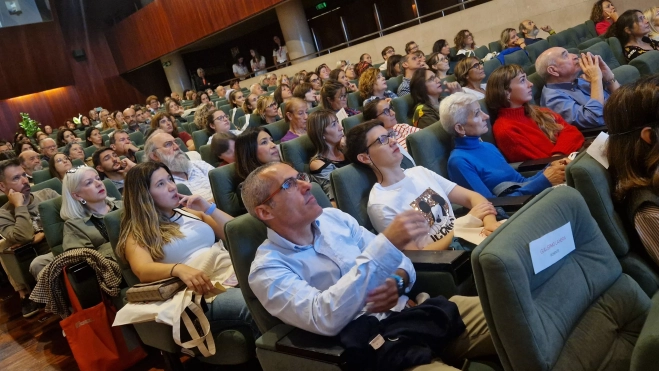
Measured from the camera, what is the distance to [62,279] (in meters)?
2.22

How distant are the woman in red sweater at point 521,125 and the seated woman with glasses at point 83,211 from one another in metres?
2.04

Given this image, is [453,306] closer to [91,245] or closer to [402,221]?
[402,221]

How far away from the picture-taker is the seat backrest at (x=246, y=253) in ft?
4.87

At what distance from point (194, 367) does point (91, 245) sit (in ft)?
2.48

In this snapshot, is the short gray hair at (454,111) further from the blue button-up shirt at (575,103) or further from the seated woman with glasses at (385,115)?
the blue button-up shirt at (575,103)

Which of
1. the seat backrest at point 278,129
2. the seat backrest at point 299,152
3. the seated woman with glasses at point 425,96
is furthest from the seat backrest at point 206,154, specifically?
the seated woman with glasses at point 425,96

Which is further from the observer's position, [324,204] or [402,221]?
[324,204]

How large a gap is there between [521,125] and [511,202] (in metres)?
0.76

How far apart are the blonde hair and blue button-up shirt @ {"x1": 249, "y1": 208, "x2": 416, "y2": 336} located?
71 cm

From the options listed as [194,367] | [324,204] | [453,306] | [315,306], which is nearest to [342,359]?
[315,306]

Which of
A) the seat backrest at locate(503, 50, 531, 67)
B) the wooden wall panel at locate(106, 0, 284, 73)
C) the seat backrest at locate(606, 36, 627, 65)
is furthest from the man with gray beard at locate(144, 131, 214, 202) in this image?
the wooden wall panel at locate(106, 0, 284, 73)

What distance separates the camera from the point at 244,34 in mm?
13625

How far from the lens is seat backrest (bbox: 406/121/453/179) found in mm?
2289

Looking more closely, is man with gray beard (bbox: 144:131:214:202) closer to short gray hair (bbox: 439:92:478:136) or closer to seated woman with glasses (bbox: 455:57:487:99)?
short gray hair (bbox: 439:92:478:136)
